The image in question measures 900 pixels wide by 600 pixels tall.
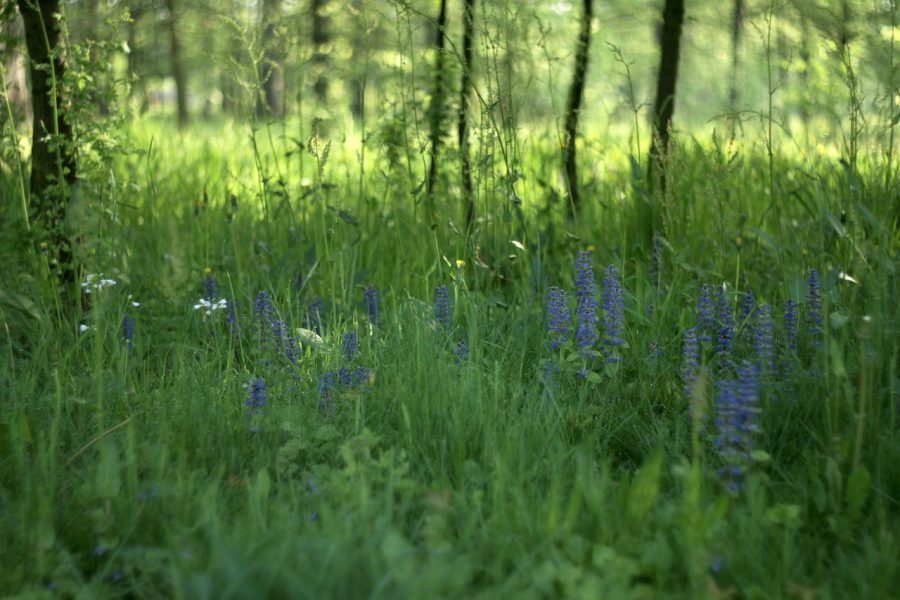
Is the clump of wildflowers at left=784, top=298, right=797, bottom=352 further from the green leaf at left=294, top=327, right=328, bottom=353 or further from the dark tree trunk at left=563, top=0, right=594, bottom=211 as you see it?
the dark tree trunk at left=563, top=0, right=594, bottom=211

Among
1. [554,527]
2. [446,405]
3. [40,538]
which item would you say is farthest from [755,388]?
[40,538]

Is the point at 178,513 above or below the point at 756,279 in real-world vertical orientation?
below

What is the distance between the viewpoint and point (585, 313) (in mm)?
2602

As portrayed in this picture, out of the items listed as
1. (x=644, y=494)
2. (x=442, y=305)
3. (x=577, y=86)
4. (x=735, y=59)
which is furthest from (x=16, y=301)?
(x=735, y=59)

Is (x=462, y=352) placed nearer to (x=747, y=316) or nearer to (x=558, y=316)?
(x=558, y=316)

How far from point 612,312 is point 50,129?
2300 millimetres

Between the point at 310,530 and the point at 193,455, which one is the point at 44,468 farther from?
the point at 310,530

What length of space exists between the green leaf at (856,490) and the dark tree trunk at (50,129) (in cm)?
256

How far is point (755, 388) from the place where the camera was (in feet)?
6.33

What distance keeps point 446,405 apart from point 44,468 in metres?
0.97

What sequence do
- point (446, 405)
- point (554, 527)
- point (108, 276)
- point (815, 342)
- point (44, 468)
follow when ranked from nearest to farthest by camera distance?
1. point (554, 527)
2. point (44, 468)
3. point (446, 405)
4. point (815, 342)
5. point (108, 276)

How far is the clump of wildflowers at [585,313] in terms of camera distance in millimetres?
2529

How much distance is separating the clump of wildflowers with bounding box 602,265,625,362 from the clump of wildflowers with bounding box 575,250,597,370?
44mm

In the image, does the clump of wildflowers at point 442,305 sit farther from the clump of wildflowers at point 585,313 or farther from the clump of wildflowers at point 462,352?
the clump of wildflowers at point 585,313
